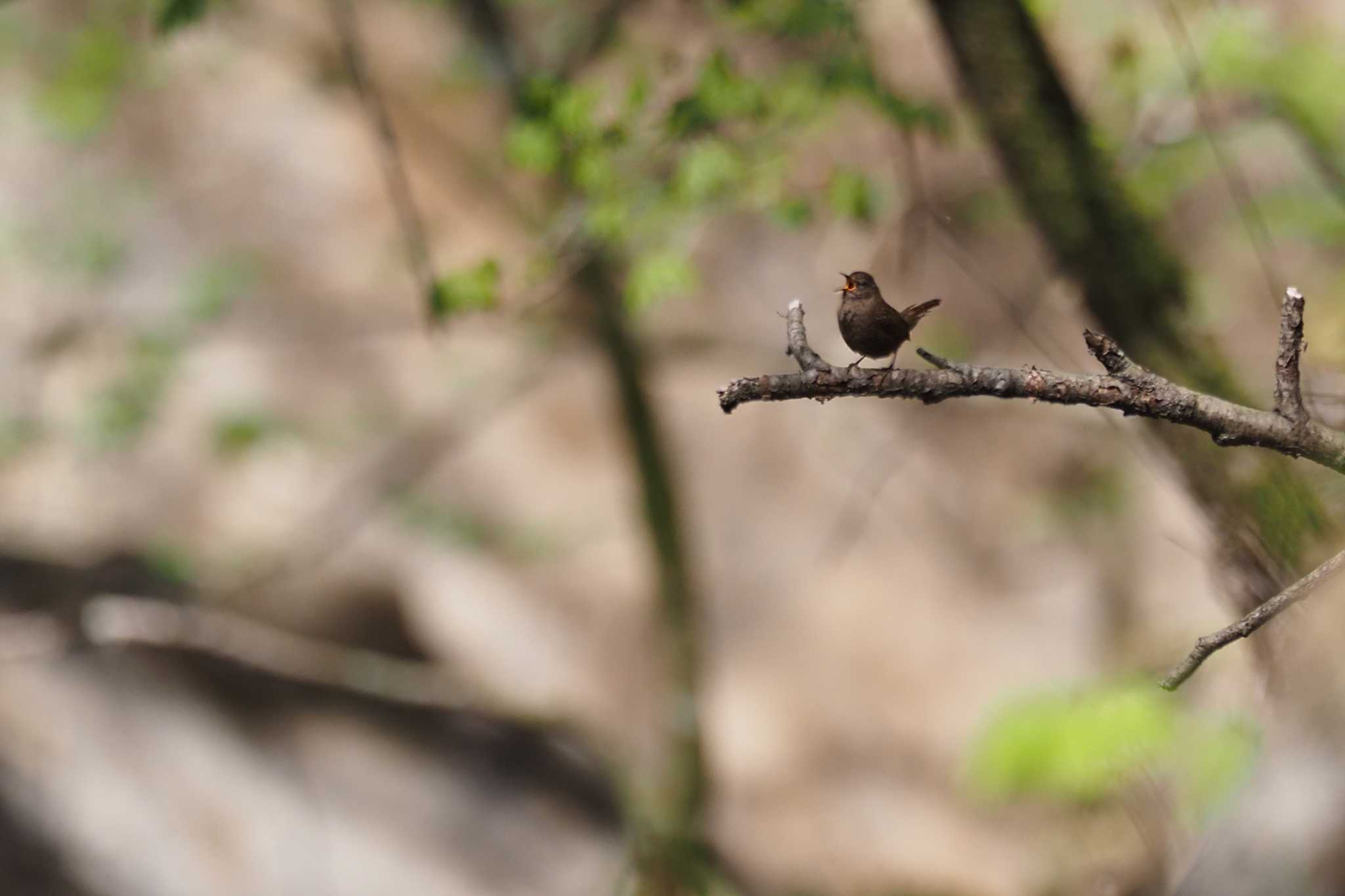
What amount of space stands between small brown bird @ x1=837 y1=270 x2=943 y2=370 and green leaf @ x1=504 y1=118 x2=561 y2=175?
201cm

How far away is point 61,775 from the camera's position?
6.12 metres

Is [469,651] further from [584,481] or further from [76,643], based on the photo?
[76,643]

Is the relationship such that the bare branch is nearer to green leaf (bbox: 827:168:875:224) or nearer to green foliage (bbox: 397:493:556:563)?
green leaf (bbox: 827:168:875:224)

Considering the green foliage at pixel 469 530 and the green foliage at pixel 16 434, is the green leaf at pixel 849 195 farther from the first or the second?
the green foliage at pixel 16 434

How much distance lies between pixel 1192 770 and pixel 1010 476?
2908mm

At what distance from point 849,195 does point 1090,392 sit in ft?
6.97

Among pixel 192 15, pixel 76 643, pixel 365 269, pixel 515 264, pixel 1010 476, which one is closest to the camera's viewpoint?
pixel 192 15

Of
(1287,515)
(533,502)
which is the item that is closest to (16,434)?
(533,502)

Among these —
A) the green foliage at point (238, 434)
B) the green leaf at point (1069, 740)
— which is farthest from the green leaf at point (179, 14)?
the green leaf at point (1069, 740)

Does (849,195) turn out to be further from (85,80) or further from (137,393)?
(85,80)

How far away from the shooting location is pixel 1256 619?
121 cm

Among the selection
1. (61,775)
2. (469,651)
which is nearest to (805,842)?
(469,651)

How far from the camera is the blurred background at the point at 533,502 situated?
5875mm

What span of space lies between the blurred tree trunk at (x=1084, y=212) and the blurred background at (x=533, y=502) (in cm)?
170
